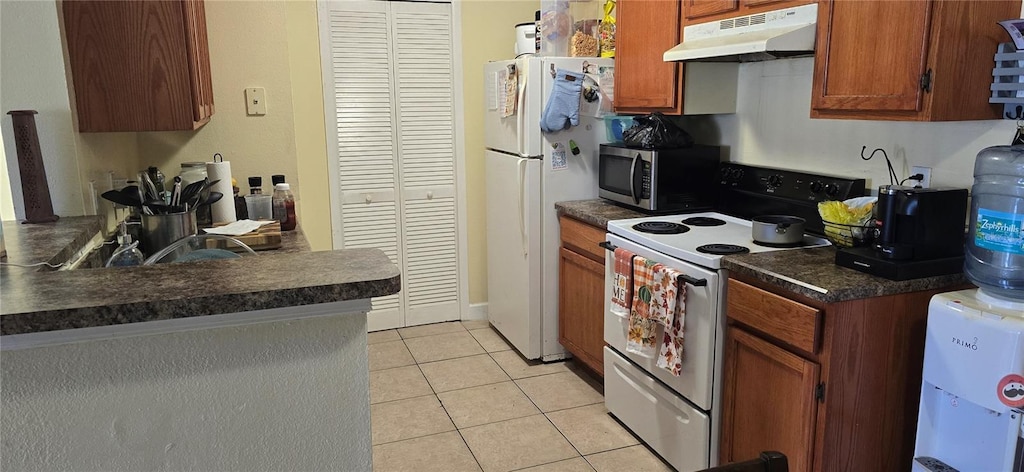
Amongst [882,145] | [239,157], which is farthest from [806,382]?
[239,157]

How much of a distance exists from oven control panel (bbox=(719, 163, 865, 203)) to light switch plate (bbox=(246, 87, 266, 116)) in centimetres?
212

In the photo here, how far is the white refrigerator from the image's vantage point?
11.1 feet

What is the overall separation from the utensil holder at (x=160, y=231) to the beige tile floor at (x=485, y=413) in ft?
3.81

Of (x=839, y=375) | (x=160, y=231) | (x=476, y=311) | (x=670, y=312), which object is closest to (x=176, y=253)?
(x=160, y=231)

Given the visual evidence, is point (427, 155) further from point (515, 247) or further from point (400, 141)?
point (515, 247)

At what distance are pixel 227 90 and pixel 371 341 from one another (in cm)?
169

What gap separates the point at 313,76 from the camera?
3.80 metres

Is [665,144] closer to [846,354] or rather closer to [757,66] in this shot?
[757,66]

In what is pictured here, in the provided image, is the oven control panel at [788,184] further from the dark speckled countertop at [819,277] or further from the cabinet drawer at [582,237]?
the cabinet drawer at [582,237]

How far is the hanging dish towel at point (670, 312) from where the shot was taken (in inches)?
93.2

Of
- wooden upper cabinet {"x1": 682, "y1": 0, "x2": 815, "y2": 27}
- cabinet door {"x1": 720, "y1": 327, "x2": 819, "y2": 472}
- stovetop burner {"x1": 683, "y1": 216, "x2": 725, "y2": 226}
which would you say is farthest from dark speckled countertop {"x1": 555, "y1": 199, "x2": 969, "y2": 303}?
wooden upper cabinet {"x1": 682, "y1": 0, "x2": 815, "y2": 27}

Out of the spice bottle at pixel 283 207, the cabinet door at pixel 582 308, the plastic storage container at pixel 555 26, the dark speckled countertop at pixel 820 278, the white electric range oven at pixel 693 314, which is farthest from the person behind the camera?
the plastic storage container at pixel 555 26

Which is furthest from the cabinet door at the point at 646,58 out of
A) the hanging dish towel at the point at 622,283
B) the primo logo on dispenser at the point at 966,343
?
the primo logo on dispenser at the point at 966,343

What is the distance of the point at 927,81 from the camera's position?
189cm
